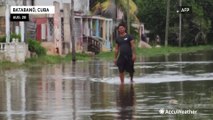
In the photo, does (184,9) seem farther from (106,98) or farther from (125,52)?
(106,98)

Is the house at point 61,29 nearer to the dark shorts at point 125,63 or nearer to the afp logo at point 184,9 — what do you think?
the afp logo at point 184,9

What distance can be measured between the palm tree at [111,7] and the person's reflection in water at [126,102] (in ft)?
135

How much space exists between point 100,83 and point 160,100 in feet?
19.6

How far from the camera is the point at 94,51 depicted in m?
51.7

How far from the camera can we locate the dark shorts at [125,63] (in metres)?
19.8

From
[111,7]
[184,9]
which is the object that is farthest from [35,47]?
[184,9]

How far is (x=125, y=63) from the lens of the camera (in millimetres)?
19906

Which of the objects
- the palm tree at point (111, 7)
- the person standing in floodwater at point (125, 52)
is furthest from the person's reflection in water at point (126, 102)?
the palm tree at point (111, 7)

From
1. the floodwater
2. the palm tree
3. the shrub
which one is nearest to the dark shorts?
the floodwater

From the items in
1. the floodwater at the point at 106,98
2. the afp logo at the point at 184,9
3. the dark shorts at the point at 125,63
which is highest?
the afp logo at the point at 184,9

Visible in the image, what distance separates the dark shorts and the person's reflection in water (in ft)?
2.12

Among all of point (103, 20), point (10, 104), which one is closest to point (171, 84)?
Answer: point (10, 104)

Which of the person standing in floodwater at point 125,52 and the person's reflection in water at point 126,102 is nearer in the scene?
the person's reflection in water at point 126,102

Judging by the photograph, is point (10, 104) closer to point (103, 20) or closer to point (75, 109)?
point (75, 109)
